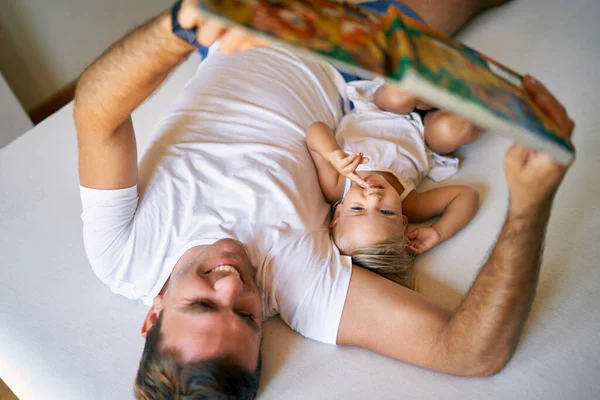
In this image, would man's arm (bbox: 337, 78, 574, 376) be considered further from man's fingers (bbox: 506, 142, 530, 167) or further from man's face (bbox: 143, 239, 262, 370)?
man's face (bbox: 143, 239, 262, 370)

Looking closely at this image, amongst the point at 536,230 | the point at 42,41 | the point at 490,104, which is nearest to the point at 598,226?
the point at 536,230


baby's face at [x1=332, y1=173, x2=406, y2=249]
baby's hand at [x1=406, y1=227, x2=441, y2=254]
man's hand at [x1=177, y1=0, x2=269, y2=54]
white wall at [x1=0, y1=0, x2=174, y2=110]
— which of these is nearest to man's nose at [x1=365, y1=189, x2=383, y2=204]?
baby's face at [x1=332, y1=173, x2=406, y2=249]

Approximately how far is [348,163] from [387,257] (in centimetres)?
21

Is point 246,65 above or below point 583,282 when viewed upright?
above

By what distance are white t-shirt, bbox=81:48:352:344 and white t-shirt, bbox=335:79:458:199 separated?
127 mm

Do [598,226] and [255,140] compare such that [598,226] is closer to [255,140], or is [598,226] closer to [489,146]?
[489,146]

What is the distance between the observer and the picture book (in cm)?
45

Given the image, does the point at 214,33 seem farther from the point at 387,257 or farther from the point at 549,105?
the point at 387,257

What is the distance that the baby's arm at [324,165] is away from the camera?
110 cm

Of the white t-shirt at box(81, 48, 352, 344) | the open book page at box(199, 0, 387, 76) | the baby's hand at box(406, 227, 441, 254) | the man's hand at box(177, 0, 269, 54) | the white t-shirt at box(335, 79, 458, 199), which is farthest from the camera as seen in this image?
the white t-shirt at box(335, 79, 458, 199)

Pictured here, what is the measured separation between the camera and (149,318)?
0.89 metres

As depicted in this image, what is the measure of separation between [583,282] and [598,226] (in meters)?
0.15

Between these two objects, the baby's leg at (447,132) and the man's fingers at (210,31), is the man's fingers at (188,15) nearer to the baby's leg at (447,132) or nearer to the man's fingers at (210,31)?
the man's fingers at (210,31)

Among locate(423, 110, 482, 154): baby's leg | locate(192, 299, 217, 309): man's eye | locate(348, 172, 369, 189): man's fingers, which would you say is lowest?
locate(423, 110, 482, 154): baby's leg
